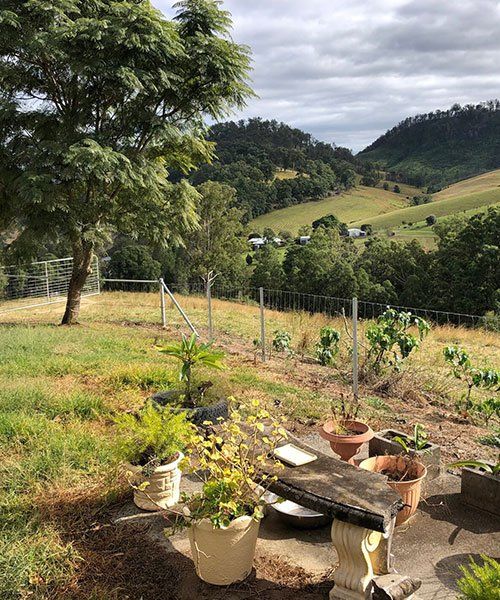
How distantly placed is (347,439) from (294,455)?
723mm

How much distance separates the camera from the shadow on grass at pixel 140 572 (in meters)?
2.83

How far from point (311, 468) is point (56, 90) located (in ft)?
35.9

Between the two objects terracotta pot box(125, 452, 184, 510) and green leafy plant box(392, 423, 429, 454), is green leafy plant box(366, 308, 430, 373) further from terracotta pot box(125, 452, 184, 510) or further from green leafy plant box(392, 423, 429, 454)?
terracotta pot box(125, 452, 184, 510)

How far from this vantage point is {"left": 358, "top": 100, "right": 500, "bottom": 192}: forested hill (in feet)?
351

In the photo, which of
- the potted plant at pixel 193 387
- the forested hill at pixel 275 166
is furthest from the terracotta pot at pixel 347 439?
the forested hill at pixel 275 166

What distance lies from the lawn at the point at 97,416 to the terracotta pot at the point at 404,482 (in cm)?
152

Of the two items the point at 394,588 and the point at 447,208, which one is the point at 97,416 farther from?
the point at 447,208

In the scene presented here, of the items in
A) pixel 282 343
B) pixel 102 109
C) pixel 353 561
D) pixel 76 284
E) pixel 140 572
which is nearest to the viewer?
pixel 353 561

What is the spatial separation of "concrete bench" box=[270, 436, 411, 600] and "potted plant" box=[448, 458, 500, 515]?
134 centimetres

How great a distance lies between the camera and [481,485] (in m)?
3.95

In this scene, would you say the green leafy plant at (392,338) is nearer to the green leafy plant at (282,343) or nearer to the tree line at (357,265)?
the green leafy plant at (282,343)

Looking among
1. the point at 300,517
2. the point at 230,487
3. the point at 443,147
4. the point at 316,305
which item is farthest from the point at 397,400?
the point at 443,147

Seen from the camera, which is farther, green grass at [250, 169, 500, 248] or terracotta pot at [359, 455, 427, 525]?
green grass at [250, 169, 500, 248]

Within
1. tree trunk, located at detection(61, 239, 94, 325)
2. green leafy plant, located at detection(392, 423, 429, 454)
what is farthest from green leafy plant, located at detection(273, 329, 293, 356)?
tree trunk, located at detection(61, 239, 94, 325)
